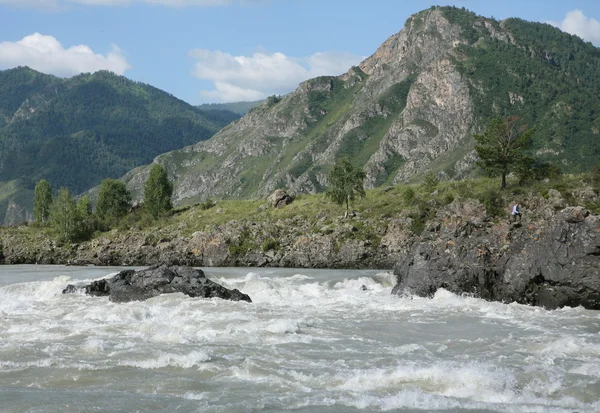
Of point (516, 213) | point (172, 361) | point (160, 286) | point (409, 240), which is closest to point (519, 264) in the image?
point (516, 213)

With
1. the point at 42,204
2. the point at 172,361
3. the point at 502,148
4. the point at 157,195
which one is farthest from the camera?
the point at 42,204

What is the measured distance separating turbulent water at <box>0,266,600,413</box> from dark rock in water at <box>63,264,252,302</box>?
55.5 inches

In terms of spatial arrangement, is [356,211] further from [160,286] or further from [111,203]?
[111,203]

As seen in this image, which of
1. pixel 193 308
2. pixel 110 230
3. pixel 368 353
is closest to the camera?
pixel 368 353

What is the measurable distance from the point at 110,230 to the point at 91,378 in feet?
326

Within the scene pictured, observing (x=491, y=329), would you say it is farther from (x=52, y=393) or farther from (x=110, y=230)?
(x=110, y=230)

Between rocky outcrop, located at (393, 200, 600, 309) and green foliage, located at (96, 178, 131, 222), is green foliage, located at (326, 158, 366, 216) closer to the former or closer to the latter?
rocky outcrop, located at (393, 200, 600, 309)

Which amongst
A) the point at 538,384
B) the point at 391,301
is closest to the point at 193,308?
the point at 391,301

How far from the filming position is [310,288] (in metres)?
51.4

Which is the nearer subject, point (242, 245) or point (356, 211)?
point (242, 245)

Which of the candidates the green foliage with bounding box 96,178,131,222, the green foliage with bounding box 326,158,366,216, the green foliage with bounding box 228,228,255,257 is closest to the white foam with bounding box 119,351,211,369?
the green foliage with bounding box 228,228,255,257

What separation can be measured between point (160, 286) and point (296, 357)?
800 inches

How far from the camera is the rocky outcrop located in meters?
38.4

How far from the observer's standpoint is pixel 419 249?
157ft
